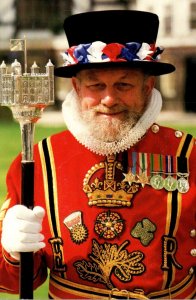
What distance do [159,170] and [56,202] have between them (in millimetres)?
347

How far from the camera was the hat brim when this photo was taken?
3146 mm

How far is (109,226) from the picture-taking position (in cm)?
323

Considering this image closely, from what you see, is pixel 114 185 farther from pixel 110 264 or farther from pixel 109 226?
pixel 110 264

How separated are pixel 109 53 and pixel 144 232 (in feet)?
1.87

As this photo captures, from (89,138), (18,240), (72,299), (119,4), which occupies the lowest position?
(72,299)

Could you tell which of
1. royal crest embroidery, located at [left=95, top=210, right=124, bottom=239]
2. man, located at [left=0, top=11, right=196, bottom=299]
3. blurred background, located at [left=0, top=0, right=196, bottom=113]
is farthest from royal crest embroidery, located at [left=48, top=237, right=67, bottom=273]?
blurred background, located at [left=0, top=0, right=196, bottom=113]

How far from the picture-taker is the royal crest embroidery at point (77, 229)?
10.6ft

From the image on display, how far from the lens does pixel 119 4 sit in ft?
65.5

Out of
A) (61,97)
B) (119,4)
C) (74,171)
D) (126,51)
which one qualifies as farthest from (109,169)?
(119,4)

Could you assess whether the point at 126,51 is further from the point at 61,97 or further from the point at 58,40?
the point at 58,40

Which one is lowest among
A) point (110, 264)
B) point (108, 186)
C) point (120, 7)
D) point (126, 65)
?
point (110, 264)

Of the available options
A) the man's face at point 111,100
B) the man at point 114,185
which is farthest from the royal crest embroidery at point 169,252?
the man's face at point 111,100

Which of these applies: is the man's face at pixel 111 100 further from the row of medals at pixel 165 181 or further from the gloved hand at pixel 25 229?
the gloved hand at pixel 25 229

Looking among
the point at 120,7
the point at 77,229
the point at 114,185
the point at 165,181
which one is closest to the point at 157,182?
the point at 165,181
